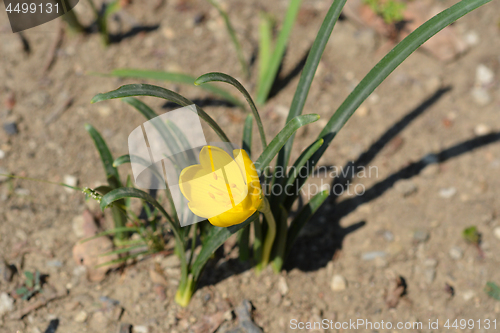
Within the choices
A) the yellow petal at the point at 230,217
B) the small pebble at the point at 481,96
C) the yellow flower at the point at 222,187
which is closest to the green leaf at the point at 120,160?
the yellow flower at the point at 222,187

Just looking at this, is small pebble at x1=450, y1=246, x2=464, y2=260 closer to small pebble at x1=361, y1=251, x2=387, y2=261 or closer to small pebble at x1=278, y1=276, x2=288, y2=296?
small pebble at x1=361, y1=251, x2=387, y2=261

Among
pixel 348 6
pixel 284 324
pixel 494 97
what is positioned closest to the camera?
Result: pixel 284 324

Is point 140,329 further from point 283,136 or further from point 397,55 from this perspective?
point 397,55

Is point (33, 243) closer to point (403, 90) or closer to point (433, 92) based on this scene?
point (403, 90)

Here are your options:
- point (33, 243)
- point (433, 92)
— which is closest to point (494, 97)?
point (433, 92)

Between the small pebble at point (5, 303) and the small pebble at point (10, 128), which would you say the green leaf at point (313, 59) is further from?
the small pebble at point (10, 128)
